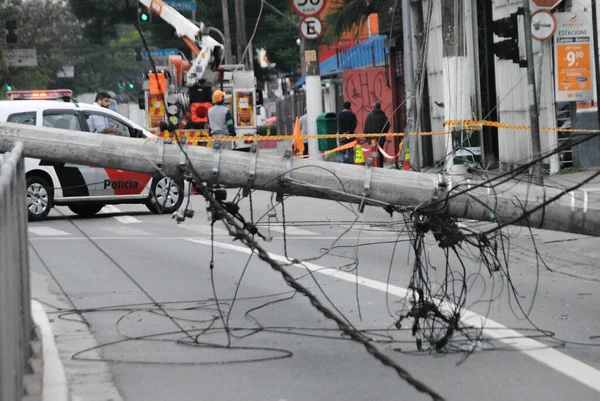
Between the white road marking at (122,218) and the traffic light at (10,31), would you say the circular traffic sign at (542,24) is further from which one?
the traffic light at (10,31)

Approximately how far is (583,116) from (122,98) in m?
87.9

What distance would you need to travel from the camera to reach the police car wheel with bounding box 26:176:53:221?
58.1 feet

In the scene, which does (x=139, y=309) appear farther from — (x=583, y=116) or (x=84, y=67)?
Result: (x=84, y=67)

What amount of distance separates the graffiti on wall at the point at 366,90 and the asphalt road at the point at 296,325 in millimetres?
21095

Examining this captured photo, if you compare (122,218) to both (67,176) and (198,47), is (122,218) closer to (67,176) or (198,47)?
(67,176)

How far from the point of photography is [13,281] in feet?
19.0

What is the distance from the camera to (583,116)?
863 inches

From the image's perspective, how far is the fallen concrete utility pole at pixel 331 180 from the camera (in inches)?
301

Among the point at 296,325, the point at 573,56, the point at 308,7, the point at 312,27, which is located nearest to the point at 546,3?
the point at 573,56

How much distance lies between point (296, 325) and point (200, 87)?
79.5ft

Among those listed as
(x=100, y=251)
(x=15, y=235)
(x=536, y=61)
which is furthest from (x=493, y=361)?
(x=536, y=61)

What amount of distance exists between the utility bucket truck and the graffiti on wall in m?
4.89

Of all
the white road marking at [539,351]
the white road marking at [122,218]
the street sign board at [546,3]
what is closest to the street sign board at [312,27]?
the white road marking at [122,218]

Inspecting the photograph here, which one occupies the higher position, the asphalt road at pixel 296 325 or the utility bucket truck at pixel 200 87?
the utility bucket truck at pixel 200 87
